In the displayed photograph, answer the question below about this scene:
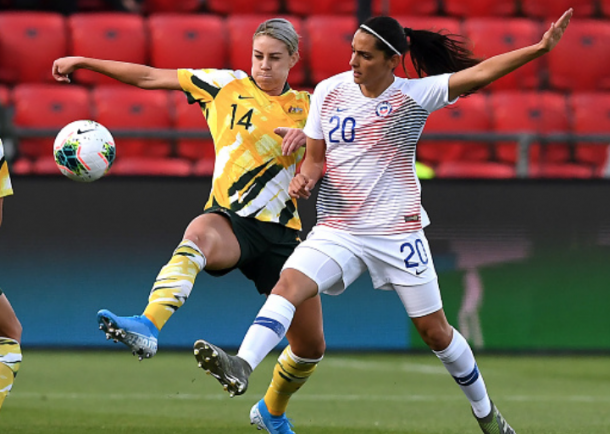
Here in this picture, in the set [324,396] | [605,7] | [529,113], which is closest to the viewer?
[324,396]

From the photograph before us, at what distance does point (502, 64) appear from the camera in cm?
537

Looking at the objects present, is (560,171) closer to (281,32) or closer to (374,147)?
(281,32)

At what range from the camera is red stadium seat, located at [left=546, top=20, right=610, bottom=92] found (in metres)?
13.5

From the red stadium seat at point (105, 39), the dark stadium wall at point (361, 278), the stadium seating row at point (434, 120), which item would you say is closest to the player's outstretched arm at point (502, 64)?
the dark stadium wall at point (361, 278)

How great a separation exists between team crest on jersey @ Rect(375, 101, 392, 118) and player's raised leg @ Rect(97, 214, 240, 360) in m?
1.03

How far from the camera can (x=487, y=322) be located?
10.7 m

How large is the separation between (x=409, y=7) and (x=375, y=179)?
8489 millimetres

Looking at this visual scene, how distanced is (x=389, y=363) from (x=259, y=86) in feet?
14.7

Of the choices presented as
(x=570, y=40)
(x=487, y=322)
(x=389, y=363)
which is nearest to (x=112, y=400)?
(x=389, y=363)

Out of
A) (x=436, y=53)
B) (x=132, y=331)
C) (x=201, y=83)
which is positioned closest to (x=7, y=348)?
(x=132, y=331)

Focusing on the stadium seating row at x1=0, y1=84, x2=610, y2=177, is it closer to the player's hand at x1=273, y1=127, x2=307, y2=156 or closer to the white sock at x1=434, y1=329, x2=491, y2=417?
the player's hand at x1=273, y1=127, x2=307, y2=156

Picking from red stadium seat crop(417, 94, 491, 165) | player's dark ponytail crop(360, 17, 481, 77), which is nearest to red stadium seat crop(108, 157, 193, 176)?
red stadium seat crop(417, 94, 491, 165)

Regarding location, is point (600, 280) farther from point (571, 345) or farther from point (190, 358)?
point (190, 358)

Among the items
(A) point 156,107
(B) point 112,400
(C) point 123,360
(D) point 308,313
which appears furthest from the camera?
(A) point 156,107
